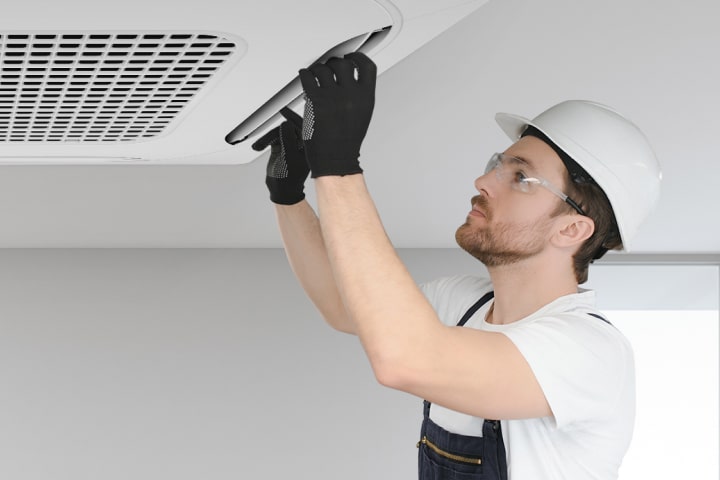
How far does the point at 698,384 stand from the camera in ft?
10.6

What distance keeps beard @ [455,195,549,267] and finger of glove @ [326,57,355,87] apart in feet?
1.32

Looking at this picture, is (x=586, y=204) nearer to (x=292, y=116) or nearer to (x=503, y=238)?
(x=503, y=238)

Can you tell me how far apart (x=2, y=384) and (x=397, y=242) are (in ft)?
3.51

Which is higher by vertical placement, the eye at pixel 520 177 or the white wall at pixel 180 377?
the eye at pixel 520 177

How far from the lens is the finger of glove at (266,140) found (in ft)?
3.90

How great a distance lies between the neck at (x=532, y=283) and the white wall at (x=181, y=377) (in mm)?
1278

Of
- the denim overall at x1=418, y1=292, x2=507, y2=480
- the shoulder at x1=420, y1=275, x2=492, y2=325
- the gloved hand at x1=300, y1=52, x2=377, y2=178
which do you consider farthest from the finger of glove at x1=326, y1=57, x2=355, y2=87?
the shoulder at x1=420, y1=275, x2=492, y2=325

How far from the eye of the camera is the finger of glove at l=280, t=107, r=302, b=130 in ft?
3.55

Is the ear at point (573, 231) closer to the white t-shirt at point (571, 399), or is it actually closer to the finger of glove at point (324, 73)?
the white t-shirt at point (571, 399)

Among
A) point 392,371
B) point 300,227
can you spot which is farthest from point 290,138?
point 392,371

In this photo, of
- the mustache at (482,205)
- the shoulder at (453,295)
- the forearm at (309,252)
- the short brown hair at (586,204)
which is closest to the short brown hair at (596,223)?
the short brown hair at (586,204)

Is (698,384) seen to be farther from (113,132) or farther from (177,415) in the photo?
(113,132)

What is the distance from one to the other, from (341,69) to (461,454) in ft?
2.07

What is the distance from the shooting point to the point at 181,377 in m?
2.46
